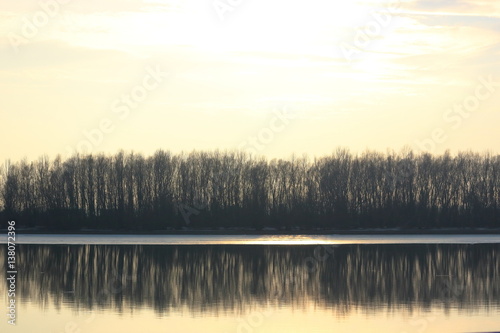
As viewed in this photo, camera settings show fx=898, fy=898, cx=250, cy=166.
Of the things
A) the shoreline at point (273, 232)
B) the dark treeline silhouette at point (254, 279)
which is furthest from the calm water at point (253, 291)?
the shoreline at point (273, 232)

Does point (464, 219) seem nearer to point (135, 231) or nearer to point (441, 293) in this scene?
point (135, 231)

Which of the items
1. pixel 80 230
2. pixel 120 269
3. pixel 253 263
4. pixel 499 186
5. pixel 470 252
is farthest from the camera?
pixel 499 186

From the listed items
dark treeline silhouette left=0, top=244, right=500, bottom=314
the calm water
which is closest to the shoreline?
dark treeline silhouette left=0, top=244, right=500, bottom=314

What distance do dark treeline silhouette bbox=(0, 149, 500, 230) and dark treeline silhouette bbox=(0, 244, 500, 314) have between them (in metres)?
31.2

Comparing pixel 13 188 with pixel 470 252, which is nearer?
pixel 470 252

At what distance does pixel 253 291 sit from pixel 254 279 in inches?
134

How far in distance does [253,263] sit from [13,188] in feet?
154

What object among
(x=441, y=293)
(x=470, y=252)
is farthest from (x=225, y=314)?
(x=470, y=252)

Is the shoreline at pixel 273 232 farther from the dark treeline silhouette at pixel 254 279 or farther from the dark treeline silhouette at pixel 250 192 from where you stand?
the dark treeline silhouette at pixel 254 279

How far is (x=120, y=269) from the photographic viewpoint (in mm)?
36031

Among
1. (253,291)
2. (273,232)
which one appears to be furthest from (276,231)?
(253,291)

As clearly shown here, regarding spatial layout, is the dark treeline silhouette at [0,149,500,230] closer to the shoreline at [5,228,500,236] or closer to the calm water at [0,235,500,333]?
the shoreline at [5,228,500,236]

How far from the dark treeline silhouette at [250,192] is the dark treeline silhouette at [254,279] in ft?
102

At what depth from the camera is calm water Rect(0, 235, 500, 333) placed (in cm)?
2359
